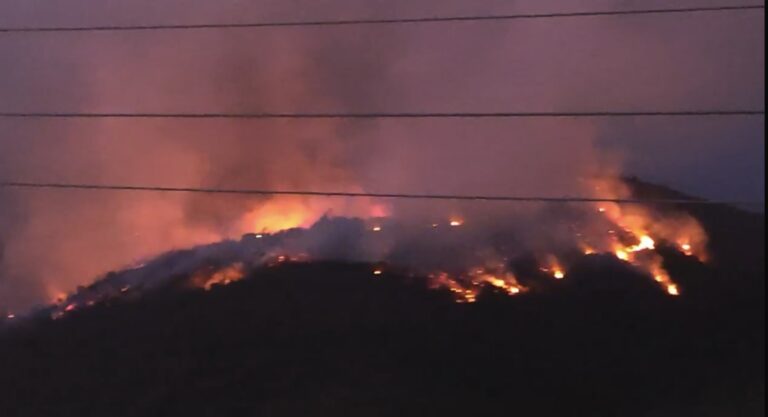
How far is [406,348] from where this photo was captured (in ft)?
84.4

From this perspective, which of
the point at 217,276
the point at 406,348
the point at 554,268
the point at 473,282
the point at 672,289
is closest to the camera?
the point at 672,289

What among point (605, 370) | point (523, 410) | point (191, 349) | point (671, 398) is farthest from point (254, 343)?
point (671, 398)

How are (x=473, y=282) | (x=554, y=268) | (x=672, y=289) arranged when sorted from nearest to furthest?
(x=672, y=289), (x=554, y=268), (x=473, y=282)

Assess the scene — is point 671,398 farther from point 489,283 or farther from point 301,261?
point 301,261

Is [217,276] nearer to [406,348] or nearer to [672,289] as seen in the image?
[406,348]

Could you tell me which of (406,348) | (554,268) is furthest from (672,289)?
(406,348)

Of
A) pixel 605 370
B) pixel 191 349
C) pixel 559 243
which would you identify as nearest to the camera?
pixel 605 370

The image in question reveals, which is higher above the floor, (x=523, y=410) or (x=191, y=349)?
(x=191, y=349)

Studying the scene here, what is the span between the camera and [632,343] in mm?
21109

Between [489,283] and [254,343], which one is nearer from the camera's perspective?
[489,283]

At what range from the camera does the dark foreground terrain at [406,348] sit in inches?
740

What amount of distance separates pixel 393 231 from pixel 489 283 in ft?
10.5

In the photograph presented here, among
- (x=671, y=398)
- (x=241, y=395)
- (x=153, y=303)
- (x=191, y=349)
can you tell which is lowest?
(x=671, y=398)

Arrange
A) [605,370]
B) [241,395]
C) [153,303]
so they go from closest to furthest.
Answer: [605,370] → [241,395] → [153,303]
